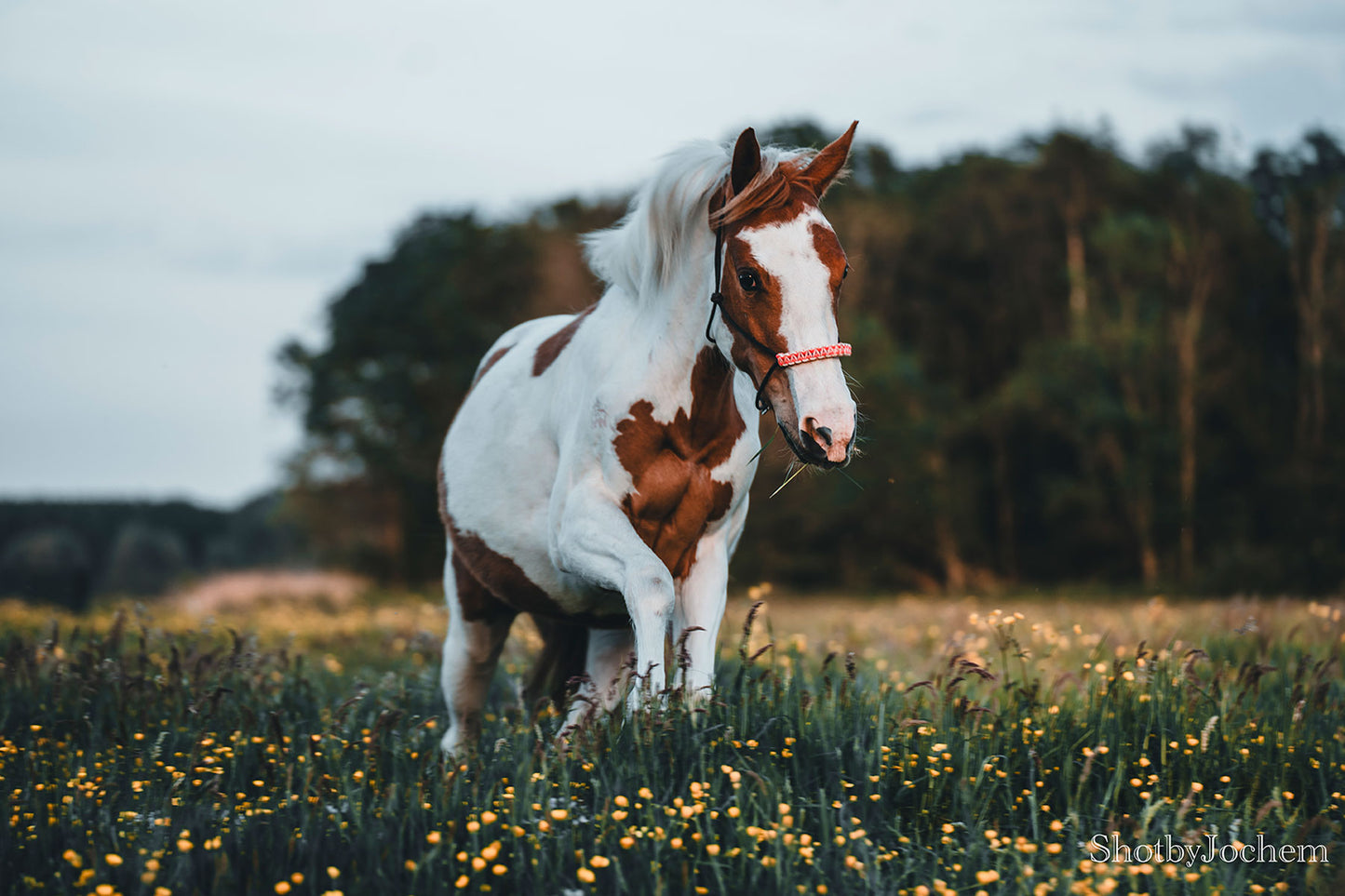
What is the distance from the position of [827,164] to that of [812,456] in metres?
1.35

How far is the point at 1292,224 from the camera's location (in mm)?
23656

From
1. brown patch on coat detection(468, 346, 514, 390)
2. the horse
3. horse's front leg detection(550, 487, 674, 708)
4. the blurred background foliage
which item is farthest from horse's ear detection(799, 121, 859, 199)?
the blurred background foliage

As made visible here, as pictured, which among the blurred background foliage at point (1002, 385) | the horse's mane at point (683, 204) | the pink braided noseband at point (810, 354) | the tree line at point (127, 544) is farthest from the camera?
the blurred background foliage at point (1002, 385)

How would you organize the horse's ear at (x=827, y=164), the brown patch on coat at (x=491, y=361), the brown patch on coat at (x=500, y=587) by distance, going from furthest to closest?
the brown patch on coat at (x=491, y=361)
the brown patch on coat at (x=500, y=587)
the horse's ear at (x=827, y=164)

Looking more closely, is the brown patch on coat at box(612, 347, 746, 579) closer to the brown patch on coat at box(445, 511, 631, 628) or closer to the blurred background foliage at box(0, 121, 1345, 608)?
the brown patch on coat at box(445, 511, 631, 628)

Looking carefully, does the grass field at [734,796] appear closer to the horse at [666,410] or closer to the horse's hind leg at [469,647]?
the horse at [666,410]

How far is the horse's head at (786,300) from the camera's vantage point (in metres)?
3.73

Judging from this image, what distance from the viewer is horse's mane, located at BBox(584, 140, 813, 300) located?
4.07 metres

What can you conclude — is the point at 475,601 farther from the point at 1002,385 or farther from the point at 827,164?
the point at 1002,385

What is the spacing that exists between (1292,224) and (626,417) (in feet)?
79.0

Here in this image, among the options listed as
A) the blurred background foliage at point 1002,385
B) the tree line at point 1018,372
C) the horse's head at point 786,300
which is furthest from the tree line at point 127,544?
the horse's head at point 786,300

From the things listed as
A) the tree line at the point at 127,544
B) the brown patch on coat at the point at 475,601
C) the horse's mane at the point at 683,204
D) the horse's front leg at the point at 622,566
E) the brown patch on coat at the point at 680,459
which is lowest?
the tree line at the point at 127,544

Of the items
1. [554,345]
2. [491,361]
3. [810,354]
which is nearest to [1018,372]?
[491,361]

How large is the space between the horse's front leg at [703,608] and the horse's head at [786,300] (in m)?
0.85
